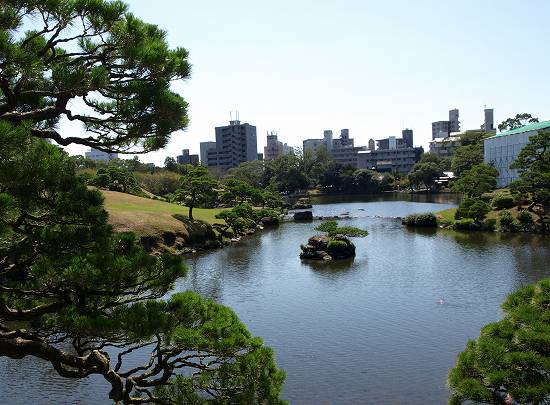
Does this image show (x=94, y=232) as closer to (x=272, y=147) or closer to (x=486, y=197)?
(x=486, y=197)

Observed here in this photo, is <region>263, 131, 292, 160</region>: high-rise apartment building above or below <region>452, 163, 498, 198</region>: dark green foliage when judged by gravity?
above

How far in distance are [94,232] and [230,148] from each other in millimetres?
136579

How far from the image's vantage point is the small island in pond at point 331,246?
1369 inches

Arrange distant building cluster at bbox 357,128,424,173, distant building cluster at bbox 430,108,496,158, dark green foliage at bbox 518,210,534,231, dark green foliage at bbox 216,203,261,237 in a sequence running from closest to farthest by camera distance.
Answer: dark green foliage at bbox 518,210,534,231
dark green foliage at bbox 216,203,261,237
distant building cluster at bbox 430,108,496,158
distant building cluster at bbox 357,128,424,173

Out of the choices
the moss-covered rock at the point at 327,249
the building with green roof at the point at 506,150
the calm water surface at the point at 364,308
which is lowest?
the calm water surface at the point at 364,308

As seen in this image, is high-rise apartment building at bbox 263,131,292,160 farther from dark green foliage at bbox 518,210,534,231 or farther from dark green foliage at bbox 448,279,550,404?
dark green foliage at bbox 448,279,550,404

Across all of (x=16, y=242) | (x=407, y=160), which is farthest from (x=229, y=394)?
(x=407, y=160)

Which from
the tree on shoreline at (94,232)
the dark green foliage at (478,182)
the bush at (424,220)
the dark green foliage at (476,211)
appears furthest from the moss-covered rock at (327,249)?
the dark green foliage at (478,182)

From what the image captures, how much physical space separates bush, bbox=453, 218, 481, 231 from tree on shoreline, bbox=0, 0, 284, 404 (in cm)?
4207

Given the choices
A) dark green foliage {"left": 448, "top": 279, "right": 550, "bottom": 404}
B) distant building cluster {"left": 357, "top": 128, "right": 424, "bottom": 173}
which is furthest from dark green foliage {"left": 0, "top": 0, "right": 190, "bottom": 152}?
distant building cluster {"left": 357, "top": 128, "right": 424, "bottom": 173}

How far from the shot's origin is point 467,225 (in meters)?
46.2

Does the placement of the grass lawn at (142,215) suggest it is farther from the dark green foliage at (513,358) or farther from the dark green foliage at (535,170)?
the dark green foliage at (535,170)

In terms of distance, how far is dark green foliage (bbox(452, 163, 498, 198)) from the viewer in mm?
58688

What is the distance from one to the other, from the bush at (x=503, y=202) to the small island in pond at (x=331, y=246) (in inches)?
780
